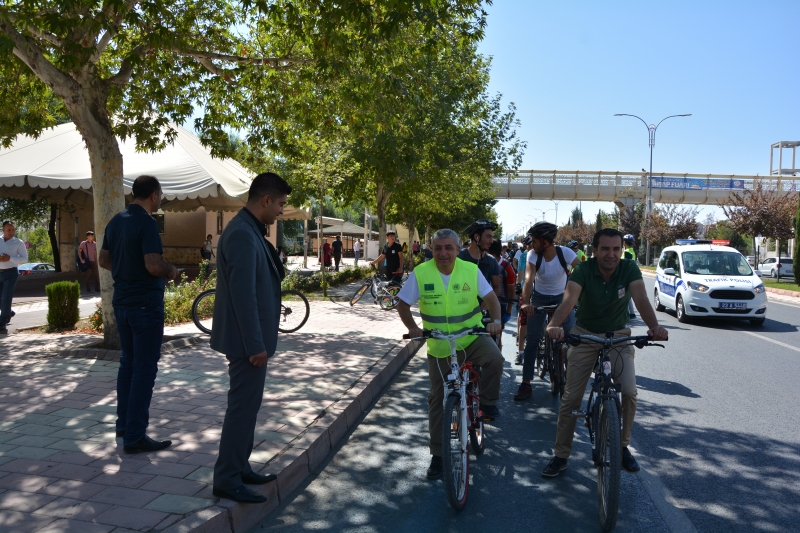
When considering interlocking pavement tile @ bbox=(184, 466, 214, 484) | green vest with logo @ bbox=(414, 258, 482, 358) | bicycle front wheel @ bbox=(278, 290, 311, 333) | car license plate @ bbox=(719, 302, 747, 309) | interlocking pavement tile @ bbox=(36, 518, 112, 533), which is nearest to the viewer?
interlocking pavement tile @ bbox=(36, 518, 112, 533)

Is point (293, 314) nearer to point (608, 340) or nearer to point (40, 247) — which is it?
point (608, 340)

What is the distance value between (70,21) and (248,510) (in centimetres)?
583

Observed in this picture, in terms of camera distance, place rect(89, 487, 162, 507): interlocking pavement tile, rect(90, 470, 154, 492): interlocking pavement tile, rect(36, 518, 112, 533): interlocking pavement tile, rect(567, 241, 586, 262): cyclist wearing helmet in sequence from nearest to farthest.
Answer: rect(36, 518, 112, 533): interlocking pavement tile
rect(89, 487, 162, 507): interlocking pavement tile
rect(90, 470, 154, 492): interlocking pavement tile
rect(567, 241, 586, 262): cyclist wearing helmet

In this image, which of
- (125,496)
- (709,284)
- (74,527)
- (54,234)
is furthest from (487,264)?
(54,234)

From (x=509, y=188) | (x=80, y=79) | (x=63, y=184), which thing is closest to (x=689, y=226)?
(x=509, y=188)

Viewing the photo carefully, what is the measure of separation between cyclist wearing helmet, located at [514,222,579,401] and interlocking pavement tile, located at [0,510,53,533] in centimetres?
477

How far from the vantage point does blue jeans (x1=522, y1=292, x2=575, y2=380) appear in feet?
23.7

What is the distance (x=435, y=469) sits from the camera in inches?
185

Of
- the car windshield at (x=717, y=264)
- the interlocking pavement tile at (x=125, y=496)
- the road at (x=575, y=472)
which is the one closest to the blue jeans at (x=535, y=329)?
the road at (x=575, y=472)

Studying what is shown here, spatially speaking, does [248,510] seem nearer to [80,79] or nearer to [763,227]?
[80,79]

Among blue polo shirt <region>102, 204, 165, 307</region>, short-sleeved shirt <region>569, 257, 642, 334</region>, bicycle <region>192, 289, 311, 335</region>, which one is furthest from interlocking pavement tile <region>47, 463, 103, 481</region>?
bicycle <region>192, 289, 311, 335</region>

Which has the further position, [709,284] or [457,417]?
[709,284]

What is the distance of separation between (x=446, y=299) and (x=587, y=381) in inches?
42.0

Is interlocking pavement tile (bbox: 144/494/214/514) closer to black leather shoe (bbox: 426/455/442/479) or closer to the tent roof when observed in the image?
black leather shoe (bbox: 426/455/442/479)
